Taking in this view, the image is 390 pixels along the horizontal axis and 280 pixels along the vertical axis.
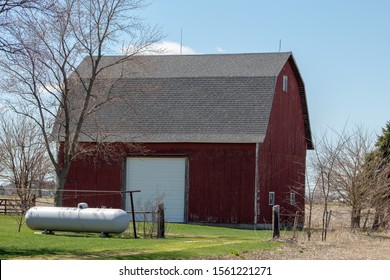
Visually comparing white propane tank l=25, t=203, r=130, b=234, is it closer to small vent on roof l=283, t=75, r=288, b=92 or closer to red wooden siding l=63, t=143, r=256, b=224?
red wooden siding l=63, t=143, r=256, b=224

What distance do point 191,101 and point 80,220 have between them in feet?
49.2

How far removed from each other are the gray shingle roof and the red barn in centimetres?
5

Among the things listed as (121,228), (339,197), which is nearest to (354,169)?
(339,197)

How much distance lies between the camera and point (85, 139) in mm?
40875

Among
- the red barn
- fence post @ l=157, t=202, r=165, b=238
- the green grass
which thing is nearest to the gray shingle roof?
the red barn

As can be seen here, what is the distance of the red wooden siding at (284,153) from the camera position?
130 ft

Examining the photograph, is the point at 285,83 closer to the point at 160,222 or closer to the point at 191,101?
the point at 191,101

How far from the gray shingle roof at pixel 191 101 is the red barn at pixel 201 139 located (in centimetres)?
5

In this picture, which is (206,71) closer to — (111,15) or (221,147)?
(221,147)

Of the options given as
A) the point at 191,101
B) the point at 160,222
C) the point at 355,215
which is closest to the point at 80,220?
the point at 160,222

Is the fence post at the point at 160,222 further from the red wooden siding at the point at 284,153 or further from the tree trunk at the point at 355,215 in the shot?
the red wooden siding at the point at 284,153

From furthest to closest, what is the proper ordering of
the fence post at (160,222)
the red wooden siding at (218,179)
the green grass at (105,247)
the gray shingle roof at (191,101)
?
the gray shingle roof at (191,101)
the red wooden siding at (218,179)
the fence post at (160,222)
the green grass at (105,247)

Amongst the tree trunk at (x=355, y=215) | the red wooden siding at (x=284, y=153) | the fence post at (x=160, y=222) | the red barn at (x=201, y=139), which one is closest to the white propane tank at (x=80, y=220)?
the fence post at (x=160, y=222)

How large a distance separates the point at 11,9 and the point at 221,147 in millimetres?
18561
